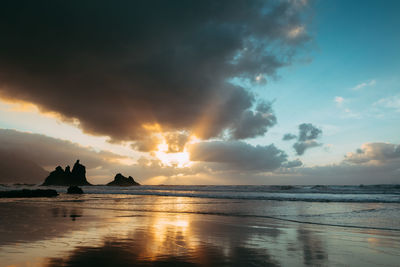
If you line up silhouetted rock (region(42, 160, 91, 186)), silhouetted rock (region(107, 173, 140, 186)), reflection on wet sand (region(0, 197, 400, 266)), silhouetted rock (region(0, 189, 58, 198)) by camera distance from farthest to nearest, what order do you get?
silhouetted rock (region(107, 173, 140, 186)), silhouetted rock (region(42, 160, 91, 186)), silhouetted rock (region(0, 189, 58, 198)), reflection on wet sand (region(0, 197, 400, 266))

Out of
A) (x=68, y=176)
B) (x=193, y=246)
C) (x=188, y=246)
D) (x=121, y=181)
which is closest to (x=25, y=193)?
(x=188, y=246)

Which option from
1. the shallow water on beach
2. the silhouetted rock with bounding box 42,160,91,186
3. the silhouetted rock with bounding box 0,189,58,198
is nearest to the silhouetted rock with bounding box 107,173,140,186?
the silhouetted rock with bounding box 42,160,91,186

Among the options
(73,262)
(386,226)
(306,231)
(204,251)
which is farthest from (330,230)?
(73,262)

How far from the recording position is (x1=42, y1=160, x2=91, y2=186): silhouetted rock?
13812 centimetres

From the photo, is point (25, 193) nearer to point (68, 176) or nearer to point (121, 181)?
point (121, 181)

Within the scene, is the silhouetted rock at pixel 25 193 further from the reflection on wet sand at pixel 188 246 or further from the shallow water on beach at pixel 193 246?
the reflection on wet sand at pixel 188 246

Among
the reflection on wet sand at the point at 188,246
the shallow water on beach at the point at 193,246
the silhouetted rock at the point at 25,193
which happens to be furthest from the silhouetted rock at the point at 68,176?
the reflection on wet sand at the point at 188,246

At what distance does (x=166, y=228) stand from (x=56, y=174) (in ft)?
490

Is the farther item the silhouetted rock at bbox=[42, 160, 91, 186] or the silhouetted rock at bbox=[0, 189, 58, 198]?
the silhouetted rock at bbox=[42, 160, 91, 186]

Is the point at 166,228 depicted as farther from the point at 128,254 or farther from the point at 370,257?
the point at 370,257

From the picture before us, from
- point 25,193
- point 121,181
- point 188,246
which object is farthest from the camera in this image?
point 121,181

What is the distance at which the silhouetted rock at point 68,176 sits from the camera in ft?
453

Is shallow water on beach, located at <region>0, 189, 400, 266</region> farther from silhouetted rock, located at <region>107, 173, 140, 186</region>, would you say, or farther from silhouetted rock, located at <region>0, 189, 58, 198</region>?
silhouetted rock, located at <region>107, 173, 140, 186</region>

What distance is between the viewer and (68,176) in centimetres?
14412
